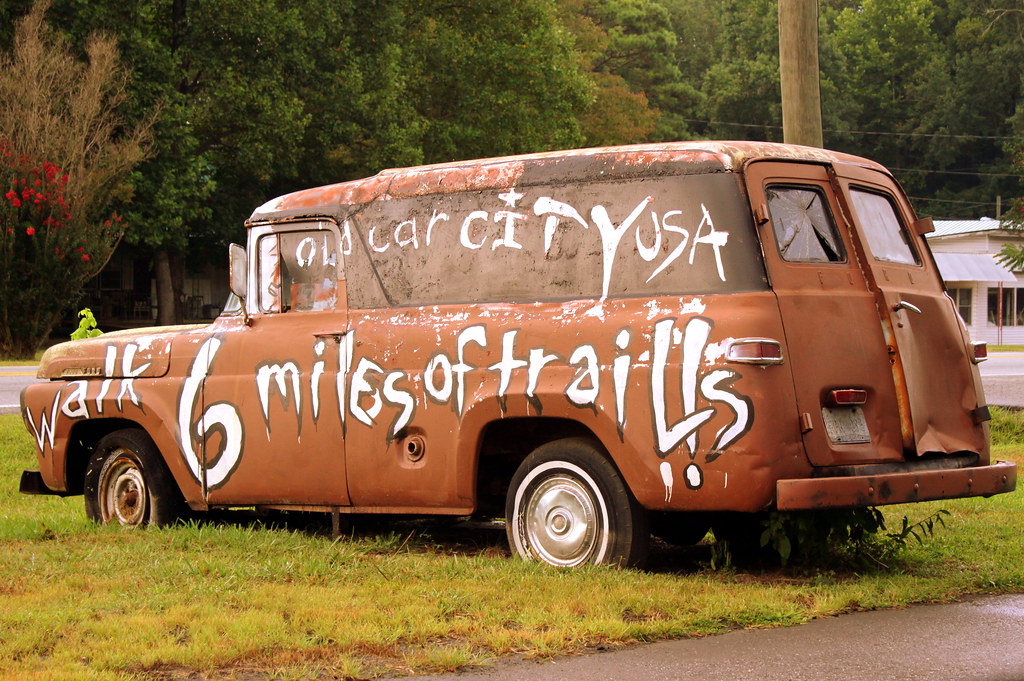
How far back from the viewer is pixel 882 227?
7.46m

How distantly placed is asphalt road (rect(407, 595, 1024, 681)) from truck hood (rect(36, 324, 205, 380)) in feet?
13.9

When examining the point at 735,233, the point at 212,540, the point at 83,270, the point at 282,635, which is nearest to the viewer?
the point at 282,635

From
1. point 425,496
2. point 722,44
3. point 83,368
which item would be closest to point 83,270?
point 83,368

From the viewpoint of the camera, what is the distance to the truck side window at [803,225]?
688cm

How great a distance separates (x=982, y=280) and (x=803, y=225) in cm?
4330

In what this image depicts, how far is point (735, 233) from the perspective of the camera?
22.0 feet

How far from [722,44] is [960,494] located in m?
82.2

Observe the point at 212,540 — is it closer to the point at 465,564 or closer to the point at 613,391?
the point at 465,564

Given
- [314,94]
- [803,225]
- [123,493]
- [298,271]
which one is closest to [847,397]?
[803,225]

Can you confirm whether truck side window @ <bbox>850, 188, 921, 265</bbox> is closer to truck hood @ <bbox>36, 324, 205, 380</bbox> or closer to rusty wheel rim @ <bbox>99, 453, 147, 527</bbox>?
truck hood @ <bbox>36, 324, 205, 380</bbox>

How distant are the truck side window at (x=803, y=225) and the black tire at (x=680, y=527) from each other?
1514 mm

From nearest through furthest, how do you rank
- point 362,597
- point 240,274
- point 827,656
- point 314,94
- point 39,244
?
point 827,656
point 362,597
point 240,274
point 39,244
point 314,94

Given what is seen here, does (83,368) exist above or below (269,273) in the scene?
below

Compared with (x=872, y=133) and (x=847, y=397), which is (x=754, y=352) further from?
(x=872, y=133)
